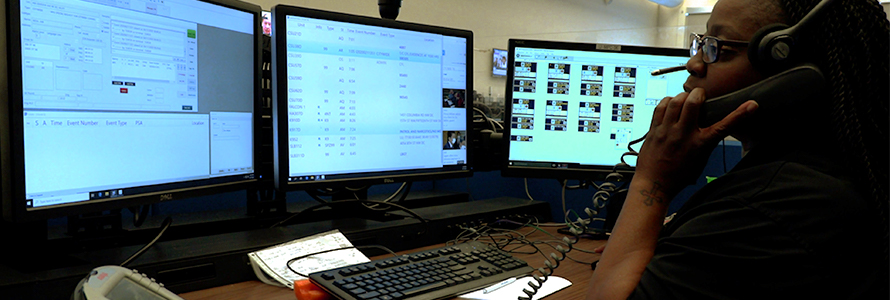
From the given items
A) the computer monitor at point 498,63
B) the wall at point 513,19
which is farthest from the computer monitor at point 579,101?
the computer monitor at point 498,63

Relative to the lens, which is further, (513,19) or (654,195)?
(513,19)

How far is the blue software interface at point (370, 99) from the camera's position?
3.65ft

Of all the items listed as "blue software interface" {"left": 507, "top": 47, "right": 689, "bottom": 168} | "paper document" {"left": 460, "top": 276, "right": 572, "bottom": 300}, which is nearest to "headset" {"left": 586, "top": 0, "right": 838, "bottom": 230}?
"paper document" {"left": 460, "top": 276, "right": 572, "bottom": 300}

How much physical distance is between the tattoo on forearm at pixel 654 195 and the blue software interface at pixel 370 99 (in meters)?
0.64

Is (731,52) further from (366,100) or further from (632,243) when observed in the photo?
(366,100)

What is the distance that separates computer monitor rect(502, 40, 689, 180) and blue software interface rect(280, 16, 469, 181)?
162 millimetres

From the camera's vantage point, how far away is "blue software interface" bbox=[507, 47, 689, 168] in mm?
1438

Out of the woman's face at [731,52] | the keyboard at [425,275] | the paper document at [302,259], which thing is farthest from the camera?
the paper document at [302,259]

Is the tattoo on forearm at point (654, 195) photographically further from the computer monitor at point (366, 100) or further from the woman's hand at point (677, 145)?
the computer monitor at point (366, 100)

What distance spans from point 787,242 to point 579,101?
3.06 ft

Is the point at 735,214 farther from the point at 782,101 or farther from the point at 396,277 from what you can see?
the point at 396,277

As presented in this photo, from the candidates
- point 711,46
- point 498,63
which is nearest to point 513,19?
point 498,63

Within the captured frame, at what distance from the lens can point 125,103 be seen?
0.85 meters

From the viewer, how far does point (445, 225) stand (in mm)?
1256
